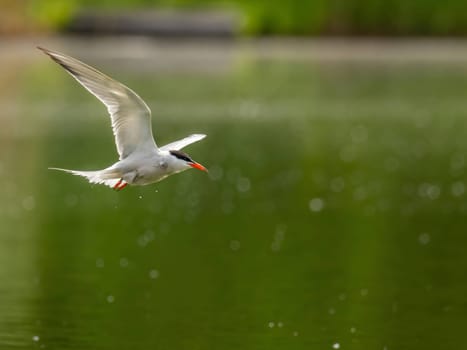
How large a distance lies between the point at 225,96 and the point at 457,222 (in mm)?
18716

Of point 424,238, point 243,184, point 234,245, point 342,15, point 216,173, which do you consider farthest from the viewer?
point 342,15

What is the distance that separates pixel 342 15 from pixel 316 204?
141 feet

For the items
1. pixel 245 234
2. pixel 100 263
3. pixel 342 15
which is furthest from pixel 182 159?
pixel 342 15

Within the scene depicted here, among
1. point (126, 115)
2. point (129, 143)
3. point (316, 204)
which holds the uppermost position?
point (126, 115)

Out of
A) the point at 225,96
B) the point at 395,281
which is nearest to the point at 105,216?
the point at 395,281

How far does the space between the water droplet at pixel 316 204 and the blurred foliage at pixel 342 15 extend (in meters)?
40.8

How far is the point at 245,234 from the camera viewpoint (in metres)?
15.9

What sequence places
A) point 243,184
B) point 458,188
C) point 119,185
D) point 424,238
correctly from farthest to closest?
point 243,184 → point 458,188 → point 424,238 → point 119,185

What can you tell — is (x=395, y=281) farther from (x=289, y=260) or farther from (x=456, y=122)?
(x=456, y=122)

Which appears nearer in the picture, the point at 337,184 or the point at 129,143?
the point at 129,143

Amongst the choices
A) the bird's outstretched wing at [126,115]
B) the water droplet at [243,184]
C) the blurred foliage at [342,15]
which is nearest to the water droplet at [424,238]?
the water droplet at [243,184]

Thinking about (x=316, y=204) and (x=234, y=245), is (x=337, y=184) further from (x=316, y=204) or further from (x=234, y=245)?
(x=234, y=245)

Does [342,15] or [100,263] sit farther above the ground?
[100,263]

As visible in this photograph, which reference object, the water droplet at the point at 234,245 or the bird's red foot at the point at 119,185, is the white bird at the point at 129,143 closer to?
the bird's red foot at the point at 119,185
